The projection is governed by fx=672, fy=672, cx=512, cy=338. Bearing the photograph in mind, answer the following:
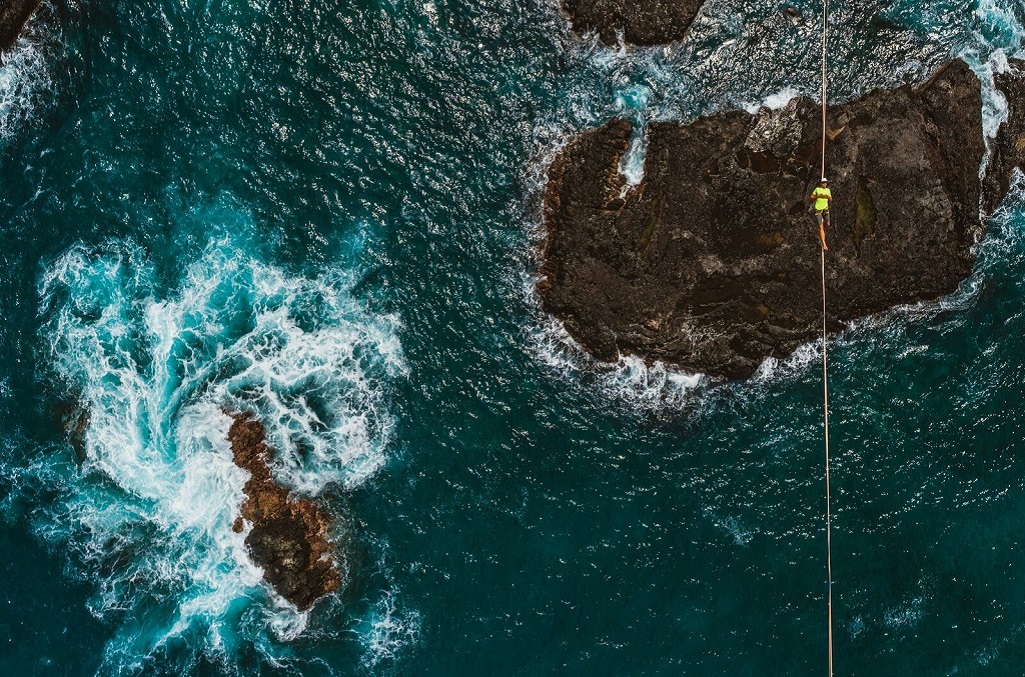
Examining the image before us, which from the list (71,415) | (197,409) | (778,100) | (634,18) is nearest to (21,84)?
(71,415)

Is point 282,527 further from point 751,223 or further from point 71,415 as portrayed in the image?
point 751,223

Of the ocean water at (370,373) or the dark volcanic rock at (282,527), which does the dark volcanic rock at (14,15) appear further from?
the dark volcanic rock at (282,527)

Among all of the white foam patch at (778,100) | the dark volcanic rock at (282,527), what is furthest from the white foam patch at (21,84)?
the white foam patch at (778,100)

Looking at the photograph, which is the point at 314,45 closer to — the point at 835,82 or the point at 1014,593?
the point at 835,82

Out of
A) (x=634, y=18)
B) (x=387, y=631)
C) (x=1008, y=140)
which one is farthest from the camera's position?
(x=1008, y=140)

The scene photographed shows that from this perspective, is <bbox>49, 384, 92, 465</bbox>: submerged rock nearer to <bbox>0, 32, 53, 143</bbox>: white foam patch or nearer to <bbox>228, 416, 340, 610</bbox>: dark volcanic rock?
<bbox>228, 416, 340, 610</bbox>: dark volcanic rock

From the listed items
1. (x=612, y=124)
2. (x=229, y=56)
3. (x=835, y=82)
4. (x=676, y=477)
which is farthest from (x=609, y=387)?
(x=229, y=56)

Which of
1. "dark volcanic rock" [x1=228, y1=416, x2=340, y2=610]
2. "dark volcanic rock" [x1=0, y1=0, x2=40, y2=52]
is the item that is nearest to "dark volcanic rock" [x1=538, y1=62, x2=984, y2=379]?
"dark volcanic rock" [x1=228, y1=416, x2=340, y2=610]
